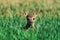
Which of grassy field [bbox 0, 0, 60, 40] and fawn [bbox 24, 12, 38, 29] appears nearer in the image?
grassy field [bbox 0, 0, 60, 40]

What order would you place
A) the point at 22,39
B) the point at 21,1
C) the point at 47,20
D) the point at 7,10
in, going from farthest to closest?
the point at 21,1 → the point at 7,10 → the point at 47,20 → the point at 22,39

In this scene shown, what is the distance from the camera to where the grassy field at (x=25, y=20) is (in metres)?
6.43

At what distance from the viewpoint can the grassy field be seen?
21.1 ft

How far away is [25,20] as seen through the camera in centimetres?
700

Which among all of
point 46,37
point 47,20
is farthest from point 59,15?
point 46,37

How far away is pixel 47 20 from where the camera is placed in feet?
22.6

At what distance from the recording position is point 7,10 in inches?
296

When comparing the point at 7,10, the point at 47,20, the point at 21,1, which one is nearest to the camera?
the point at 47,20

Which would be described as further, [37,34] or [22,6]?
[22,6]

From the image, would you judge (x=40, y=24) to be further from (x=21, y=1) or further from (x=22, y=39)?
(x=21, y=1)

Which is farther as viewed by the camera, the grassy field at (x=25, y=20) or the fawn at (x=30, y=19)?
the fawn at (x=30, y=19)

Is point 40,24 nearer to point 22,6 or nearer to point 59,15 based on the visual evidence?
point 59,15

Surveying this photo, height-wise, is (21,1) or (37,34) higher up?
(21,1)

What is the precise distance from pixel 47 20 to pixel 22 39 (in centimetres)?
80
